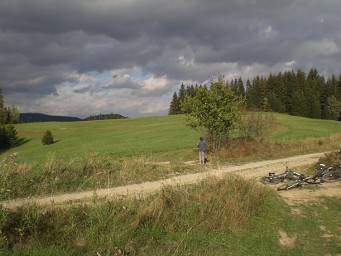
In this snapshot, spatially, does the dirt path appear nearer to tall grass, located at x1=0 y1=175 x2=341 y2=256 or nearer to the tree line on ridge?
tall grass, located at x1=0 y1=175 x2=341 y2=256

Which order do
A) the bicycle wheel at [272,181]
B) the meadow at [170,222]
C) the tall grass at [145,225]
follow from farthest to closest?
the bicycle wheel at [272,181]
the meadow at [170,222]
the tall grass at [145,225]

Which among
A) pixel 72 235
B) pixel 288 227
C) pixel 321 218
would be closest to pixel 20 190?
pixel 72 235

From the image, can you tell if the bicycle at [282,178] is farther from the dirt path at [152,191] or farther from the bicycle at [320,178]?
→ the dirt path at [152,191]

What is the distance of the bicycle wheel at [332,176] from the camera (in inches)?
587

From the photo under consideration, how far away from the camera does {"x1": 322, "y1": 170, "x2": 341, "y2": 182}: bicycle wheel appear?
14898mm

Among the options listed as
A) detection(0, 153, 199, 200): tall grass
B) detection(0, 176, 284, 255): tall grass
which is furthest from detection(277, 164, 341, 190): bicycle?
detection(0, 153, 199, 200): tall grass

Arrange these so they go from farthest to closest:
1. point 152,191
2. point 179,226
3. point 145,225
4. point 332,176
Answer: point 332,176
point 152,191
point 179,226
point 145,225

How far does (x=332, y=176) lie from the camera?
15117mm

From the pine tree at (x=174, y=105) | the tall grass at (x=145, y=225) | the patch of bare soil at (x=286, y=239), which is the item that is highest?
the pine tree at (x=174, y=105)

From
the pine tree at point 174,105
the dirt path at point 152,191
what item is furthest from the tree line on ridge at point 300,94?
the dirt path at point 152,191

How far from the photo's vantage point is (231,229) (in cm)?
911

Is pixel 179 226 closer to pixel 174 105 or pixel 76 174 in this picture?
pixel 76 174

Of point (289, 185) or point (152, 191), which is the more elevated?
point (152, 191)

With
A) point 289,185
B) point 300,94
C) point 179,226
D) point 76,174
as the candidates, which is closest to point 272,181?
point 289,185
